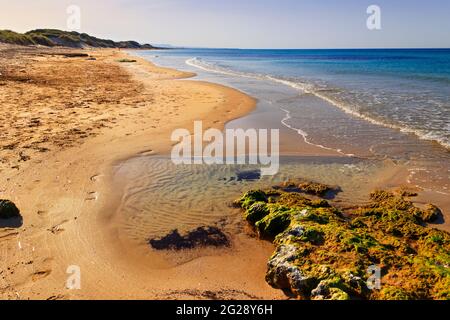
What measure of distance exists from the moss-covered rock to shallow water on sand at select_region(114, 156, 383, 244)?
6.66 feet

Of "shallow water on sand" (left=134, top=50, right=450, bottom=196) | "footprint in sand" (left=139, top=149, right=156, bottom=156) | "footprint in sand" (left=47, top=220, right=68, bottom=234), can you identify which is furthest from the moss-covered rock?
"shallow water on sand" (left=134, top=50, right=450, bottom=196)

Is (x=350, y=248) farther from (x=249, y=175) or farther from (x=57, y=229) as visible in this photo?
(x=57, y=229)

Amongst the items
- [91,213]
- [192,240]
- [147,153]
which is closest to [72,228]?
[91,213]

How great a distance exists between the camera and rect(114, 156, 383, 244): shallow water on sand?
23.4ft

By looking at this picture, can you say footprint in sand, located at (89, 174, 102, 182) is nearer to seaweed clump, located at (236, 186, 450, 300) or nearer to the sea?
the sea

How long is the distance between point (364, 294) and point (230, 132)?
384 inches

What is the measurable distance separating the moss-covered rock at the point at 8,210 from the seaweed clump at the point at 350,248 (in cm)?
460

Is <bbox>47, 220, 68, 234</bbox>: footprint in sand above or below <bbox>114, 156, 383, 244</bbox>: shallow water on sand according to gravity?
below

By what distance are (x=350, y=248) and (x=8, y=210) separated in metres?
6.41

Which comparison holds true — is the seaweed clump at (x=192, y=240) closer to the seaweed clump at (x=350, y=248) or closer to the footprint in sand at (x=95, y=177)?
the seaweed clump at (x=350, y=248)

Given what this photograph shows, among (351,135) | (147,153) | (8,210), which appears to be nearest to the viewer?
(8,210)

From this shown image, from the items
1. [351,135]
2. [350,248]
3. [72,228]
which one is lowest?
[72,228]

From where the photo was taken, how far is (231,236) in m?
6.64

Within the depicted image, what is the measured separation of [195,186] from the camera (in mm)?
Result: 8758
